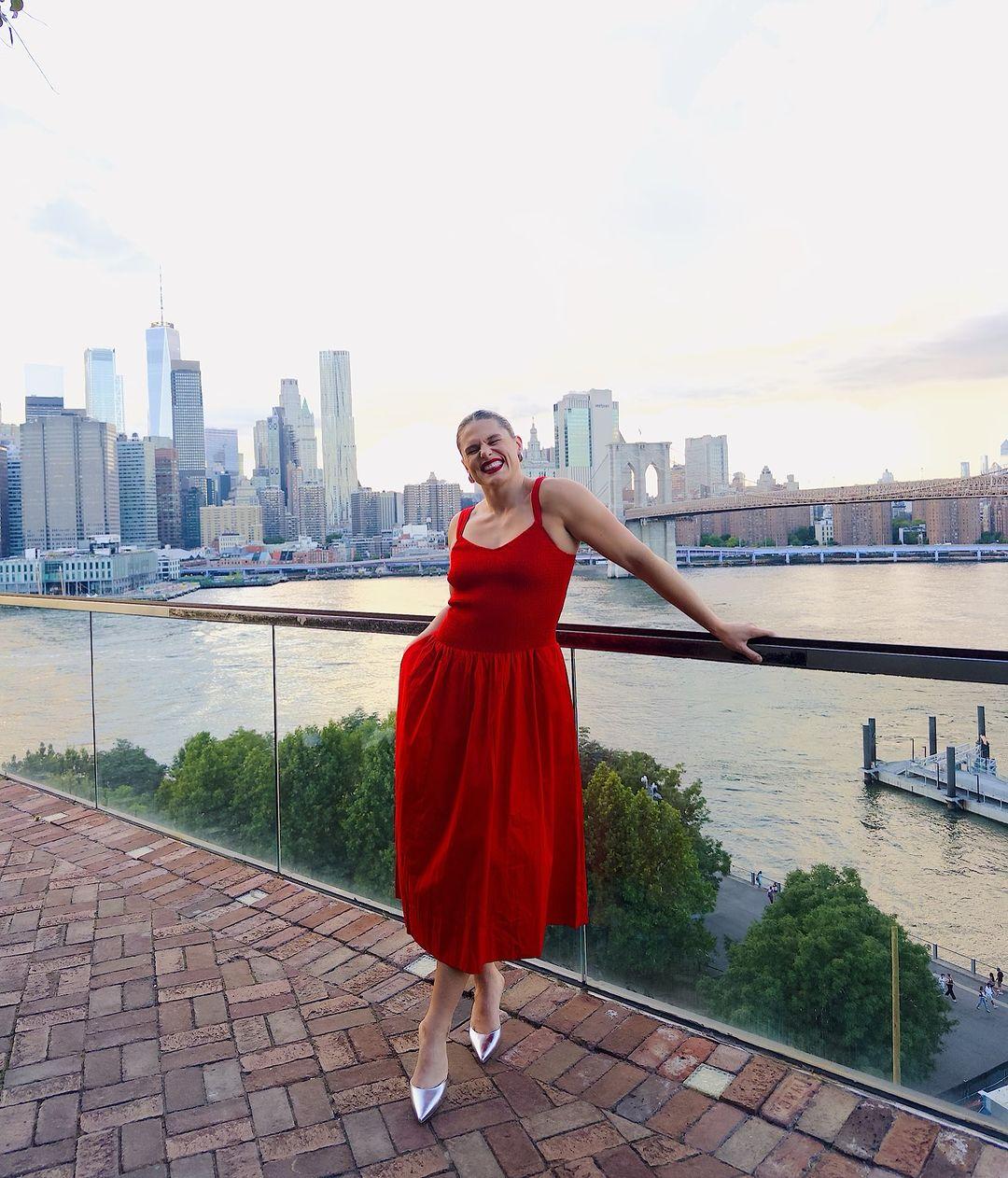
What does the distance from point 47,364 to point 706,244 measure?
26.2 metres

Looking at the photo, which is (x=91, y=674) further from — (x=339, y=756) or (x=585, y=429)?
(x=585, y=429)

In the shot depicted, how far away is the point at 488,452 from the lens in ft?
4.83

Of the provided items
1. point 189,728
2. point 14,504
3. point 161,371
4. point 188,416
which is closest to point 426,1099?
point 189,728

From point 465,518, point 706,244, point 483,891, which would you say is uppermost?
point 706,244

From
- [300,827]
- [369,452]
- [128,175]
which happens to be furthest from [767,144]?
[300,827]

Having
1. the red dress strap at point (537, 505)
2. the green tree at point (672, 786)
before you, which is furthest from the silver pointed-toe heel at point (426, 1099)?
the red dress strap at point (537, 505)

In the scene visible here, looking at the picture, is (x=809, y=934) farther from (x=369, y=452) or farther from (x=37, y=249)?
(x=369, y=452)

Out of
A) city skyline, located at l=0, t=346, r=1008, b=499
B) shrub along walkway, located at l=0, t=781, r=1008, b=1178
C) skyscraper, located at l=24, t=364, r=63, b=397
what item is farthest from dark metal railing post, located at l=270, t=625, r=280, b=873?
skyscraper, located at l=24, t=364, r=63, b=397

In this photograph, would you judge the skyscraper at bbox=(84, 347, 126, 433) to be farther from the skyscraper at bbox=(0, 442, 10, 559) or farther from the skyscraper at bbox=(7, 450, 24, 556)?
the skyscraper at bbox=(0, 442, 10, 559)

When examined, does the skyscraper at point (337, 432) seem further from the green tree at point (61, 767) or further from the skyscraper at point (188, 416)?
the green tree at point (61, 767)

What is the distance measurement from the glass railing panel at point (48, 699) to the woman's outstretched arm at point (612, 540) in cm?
242

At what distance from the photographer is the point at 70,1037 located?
1.71 m

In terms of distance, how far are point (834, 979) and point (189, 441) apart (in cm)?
4009

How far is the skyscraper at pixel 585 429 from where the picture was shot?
92.6ft
